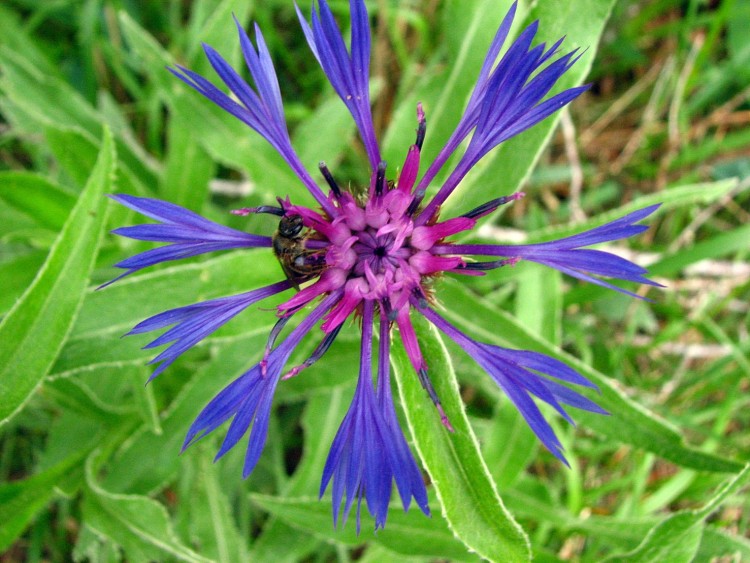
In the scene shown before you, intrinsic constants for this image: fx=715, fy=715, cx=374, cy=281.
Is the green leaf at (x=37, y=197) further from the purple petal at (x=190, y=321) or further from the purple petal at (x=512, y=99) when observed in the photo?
the purple petal at (x=512, y=99)

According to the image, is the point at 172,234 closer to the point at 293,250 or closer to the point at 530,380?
the point at 293,250

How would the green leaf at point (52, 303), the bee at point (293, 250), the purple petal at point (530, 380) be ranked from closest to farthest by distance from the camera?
the purple petal at point (530, 380) → the bee at point (293, 250) → the green leaf at point (52, 303)

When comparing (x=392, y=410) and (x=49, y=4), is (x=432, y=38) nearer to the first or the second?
(x=49, y=4)

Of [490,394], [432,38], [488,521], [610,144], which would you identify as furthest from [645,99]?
[488,521]

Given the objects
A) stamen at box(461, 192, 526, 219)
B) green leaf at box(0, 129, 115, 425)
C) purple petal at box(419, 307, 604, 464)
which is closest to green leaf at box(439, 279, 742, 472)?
stamen at box(461, 192, 526, 219)

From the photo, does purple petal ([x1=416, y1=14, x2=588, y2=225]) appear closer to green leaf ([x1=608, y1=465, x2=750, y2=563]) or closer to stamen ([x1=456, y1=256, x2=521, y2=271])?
stamen ([x1=456, y1=256, x2=521, y2=271])

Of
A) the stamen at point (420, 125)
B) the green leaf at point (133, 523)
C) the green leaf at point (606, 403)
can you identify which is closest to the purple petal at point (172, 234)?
the stamen at point (420, 125)

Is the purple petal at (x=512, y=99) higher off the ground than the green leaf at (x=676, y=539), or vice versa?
the purple petal at (x=512, y=99)
